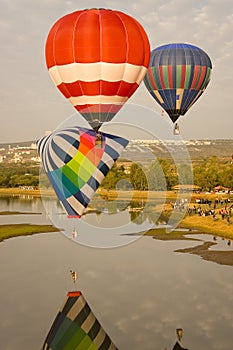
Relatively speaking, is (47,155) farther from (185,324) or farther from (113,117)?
(185,324)

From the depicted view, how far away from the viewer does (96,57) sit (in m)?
18.4

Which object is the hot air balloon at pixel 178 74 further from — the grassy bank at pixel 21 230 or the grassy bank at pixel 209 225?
the grassy bank at pixel 21 230

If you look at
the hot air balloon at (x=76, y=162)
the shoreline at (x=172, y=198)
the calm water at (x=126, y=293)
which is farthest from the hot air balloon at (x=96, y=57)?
the shoreline at (x=172, y=198)

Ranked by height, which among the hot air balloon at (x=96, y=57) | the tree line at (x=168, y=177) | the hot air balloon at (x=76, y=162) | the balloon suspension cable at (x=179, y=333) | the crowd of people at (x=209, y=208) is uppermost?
the hot air balloon at (x=96, y=57)

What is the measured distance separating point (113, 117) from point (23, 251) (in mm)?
10414

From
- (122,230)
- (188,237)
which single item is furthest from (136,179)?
(188,237)

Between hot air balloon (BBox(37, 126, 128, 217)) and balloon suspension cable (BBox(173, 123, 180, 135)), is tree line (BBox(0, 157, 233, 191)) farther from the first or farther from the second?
hot air balloon (BBox(37, 126, 128, 217))

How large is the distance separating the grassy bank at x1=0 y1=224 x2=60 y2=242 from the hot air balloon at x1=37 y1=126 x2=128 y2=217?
1160 cm

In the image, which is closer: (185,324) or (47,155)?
(185,324)

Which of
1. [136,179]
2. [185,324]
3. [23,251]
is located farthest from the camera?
[136,179]

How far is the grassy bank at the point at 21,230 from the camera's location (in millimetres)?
32491

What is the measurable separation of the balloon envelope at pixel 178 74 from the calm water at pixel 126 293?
797cm

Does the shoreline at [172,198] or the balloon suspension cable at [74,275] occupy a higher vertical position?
the shoreline at [172,198]

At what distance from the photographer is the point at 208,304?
1830 cm
